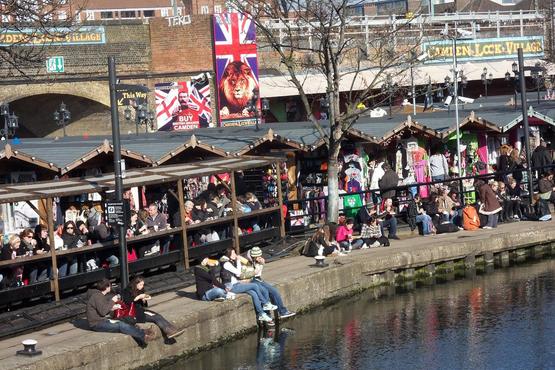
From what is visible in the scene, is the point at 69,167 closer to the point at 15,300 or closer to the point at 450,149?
the point at 15,300

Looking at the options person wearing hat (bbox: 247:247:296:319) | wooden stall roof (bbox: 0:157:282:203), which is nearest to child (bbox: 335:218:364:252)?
wooden stall roof (bbox: 0:157:282:203)

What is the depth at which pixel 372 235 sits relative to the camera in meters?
27.4

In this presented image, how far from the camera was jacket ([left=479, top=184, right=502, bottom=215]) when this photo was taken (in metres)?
29.4

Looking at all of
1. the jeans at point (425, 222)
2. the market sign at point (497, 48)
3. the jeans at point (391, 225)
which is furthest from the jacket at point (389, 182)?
the market sign at point (497, 48)

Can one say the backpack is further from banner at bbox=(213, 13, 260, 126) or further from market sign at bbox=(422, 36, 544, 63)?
market sign at bbox=(422, 36, 544, 63)

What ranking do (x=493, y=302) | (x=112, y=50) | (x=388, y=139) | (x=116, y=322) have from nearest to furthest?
1. (x=116, y=322)
2. (x=493, y=302)
3. (x=388, y=139)
4. (x=112, y=50)

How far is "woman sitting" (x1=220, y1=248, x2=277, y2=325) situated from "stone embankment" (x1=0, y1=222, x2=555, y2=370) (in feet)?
0.56

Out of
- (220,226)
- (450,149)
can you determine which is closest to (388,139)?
(450,149)

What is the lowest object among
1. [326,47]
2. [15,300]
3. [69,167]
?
[15,300]

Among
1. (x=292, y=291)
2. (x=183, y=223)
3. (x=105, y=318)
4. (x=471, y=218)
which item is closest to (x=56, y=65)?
(x=471, y=218)

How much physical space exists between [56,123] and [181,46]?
681 cm

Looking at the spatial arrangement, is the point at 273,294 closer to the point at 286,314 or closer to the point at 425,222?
the point at 286,314

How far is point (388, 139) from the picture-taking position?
32.2 metres

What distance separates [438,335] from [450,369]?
8.61 ft
